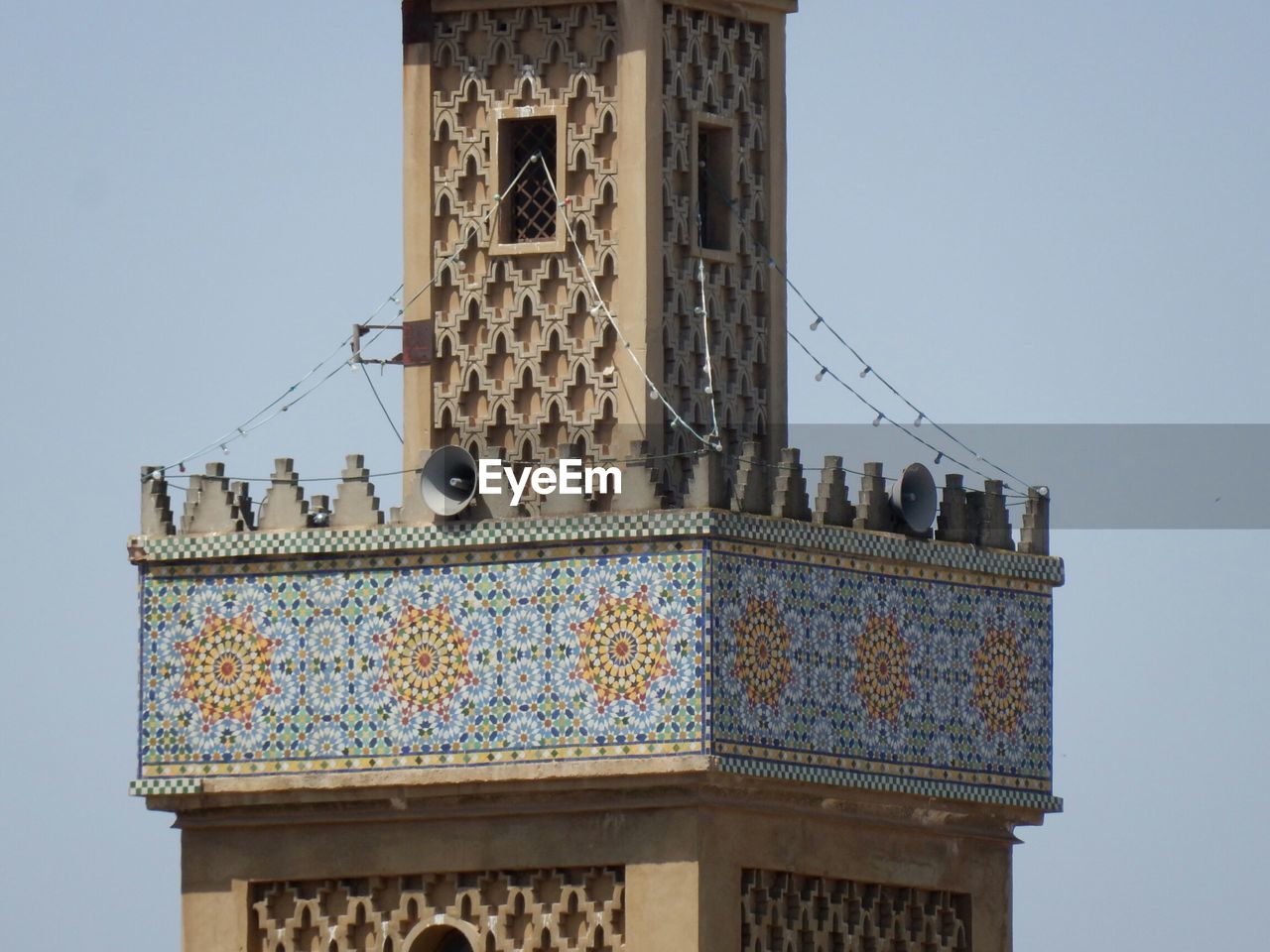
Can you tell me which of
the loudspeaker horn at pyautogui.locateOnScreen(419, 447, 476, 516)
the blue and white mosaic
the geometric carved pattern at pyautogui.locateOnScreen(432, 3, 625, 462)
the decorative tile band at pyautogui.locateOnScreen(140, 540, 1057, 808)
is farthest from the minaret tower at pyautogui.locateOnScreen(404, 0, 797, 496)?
the blue and white mosaic

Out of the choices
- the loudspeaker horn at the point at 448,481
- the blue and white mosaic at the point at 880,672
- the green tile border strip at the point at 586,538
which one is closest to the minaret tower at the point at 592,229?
the loudspeaker horn at the point at 448,481

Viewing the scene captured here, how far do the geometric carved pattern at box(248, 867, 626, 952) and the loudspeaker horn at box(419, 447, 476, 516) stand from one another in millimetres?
2289

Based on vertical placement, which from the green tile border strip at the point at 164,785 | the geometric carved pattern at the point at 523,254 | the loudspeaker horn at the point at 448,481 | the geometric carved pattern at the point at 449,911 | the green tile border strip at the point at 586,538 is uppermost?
the geometric carved pattern at the point at 523,254

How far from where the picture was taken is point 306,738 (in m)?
35.7

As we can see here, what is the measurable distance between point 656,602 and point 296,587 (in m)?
2.45

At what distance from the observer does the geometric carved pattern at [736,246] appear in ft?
119

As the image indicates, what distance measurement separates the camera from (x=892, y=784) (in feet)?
118

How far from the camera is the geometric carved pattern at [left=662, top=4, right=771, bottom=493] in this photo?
3619 centimetres

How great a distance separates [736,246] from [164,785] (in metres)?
4.97

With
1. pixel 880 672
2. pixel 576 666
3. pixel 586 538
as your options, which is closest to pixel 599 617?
pixel 576 666

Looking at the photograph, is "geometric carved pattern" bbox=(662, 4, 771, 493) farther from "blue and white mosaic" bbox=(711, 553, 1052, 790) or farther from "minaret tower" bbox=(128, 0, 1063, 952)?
"blue and white mosaic" bbox=(711, 553, 1052, 790)

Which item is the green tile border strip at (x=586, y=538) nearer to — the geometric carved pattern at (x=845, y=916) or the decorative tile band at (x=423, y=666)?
the decorative tile band at (x=423, y=666)

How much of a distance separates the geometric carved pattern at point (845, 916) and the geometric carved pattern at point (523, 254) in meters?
2.95

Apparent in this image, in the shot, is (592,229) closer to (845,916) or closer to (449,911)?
(449,911)
